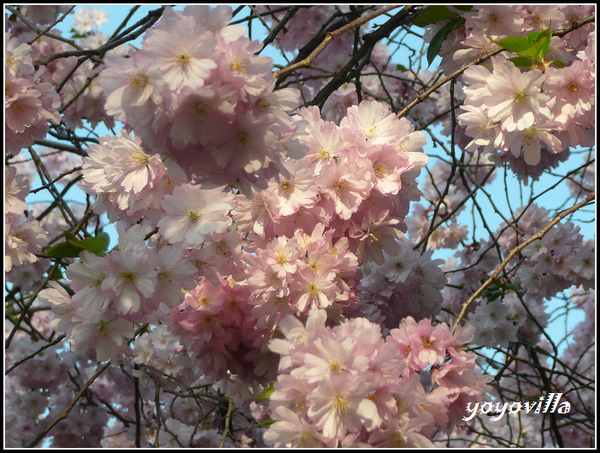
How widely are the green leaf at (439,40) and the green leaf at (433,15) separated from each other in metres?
0.02

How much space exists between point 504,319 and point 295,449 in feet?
6.31

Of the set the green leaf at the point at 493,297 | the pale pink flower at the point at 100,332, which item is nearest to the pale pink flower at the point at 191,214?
the pale pink flower at the point at 100,332

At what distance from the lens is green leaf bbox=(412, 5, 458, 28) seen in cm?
165

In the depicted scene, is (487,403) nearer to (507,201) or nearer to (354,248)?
(354,248)

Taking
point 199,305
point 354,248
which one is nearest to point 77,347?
point 199,305

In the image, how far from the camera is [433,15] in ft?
5.46

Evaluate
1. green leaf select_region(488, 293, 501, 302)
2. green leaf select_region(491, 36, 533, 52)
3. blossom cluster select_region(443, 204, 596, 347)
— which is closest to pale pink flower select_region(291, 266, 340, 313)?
green leaf select_region(491, 36, 533, 52)

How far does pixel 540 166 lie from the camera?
2.44 metres

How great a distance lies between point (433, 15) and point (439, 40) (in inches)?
3.0

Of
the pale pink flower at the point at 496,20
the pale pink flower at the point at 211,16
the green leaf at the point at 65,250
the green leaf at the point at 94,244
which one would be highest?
the pale pink flower at the point at 496,20

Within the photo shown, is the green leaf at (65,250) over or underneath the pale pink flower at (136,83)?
underneath

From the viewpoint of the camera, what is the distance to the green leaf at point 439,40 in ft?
5.53

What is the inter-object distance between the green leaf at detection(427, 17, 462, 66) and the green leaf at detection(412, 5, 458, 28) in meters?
0.02

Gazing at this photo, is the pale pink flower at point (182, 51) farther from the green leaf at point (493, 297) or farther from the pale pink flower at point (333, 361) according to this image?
the green leaf at point (493, 297)
